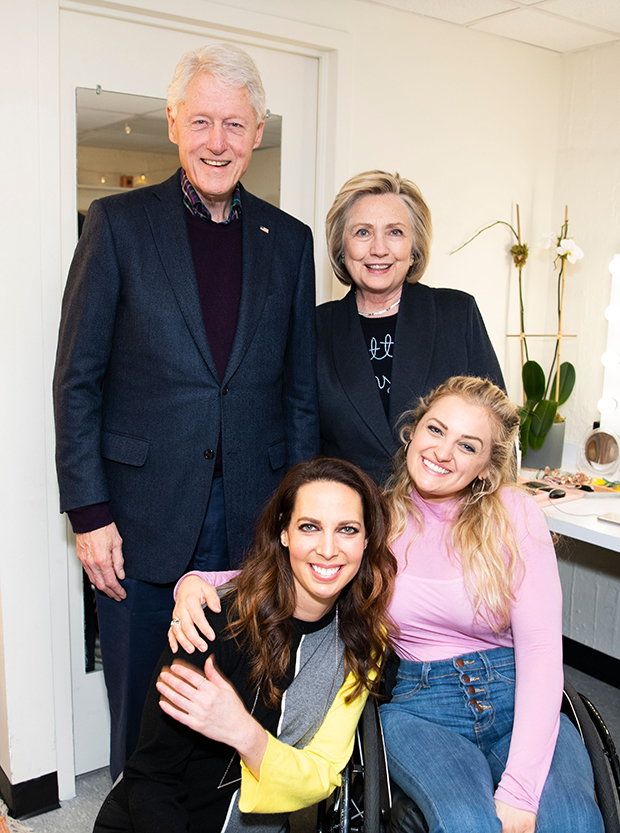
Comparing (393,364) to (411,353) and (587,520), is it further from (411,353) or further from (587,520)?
(587,520)

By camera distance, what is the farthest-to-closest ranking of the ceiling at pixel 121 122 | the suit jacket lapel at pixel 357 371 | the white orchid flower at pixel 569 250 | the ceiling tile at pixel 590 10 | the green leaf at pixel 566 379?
the green leaf at pixel 566 379, the white orchid flower at pixel 569 250, the ceiling tile at pixel 590 10, the ceiling at pixel 121 122, the suit jacket lapel at pixel 357 371

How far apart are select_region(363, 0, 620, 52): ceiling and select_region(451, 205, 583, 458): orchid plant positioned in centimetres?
64

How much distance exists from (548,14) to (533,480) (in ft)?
5.16

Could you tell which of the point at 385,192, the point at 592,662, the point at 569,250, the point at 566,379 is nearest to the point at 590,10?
the point at 569,250

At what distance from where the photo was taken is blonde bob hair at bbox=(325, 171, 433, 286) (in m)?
1.95

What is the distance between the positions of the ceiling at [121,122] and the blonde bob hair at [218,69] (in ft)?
1.68

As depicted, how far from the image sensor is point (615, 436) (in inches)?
115

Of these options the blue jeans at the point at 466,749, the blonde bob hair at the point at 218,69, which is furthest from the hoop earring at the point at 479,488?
the blonde bob hair at the point at 218,69

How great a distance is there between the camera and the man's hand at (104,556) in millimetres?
1729

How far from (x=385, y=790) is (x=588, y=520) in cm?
125

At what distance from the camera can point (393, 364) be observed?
1939mm

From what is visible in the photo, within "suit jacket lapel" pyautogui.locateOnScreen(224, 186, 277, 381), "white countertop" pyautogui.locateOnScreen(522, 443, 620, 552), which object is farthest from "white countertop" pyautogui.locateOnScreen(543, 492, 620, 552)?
"suit jacket lapel" pyautogui.locateOnScreen(224, 186, 277, 381)

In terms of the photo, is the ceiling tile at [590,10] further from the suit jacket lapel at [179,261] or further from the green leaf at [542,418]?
the suit jacket lapel at [179,261]

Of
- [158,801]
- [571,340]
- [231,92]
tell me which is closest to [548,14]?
[571,340]
